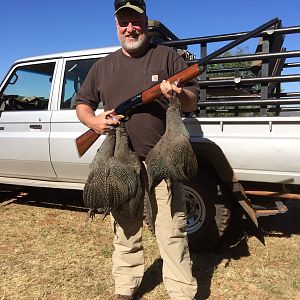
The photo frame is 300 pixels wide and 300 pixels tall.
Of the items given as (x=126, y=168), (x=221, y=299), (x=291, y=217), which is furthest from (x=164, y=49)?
(x=291, y=217)

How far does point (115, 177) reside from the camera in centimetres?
277

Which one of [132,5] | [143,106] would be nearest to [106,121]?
[143,106]

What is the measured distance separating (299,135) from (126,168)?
5.63 ft

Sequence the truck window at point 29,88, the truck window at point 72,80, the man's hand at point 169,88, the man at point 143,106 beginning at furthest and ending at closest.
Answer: the truck window at point 29,88 < the truck window at point 72,80 < the man at point 143,106 < the man's hand at point 169,88

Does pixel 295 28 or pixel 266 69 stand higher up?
pixel 295 28

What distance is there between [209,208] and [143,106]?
1.66 meters

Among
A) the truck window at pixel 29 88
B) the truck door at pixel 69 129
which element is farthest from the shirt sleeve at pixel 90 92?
the truck window at pixel 29 88

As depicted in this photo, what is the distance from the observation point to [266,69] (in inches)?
155

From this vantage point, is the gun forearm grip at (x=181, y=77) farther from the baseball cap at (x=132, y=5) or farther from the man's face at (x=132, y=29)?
the baseball cap at (x=132, y=5)

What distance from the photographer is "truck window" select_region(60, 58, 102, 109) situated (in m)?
5.20

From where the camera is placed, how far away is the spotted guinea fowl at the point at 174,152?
2.67 metres

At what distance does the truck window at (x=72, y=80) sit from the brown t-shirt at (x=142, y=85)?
2.22 m

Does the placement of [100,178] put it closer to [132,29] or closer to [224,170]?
[132,29]

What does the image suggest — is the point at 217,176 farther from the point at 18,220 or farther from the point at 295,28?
the point at 18,220
